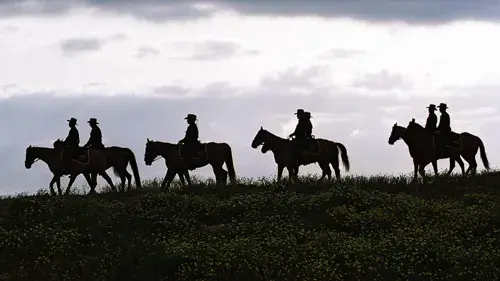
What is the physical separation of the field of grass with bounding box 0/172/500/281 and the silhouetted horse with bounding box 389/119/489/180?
172 inches

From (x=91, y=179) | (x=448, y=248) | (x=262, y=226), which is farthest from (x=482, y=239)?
(x=91, y=179)

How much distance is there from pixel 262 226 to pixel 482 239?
5.71m

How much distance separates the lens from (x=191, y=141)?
3472 cm

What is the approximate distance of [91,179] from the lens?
115 feet

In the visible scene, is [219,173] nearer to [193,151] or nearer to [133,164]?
[193,151]

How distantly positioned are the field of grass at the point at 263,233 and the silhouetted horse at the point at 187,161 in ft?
11.6

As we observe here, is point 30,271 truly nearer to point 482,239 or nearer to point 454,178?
point 482,239

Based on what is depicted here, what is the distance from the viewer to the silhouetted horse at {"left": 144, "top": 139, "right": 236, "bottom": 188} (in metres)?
34.5

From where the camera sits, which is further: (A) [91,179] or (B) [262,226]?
(A) [91,179]

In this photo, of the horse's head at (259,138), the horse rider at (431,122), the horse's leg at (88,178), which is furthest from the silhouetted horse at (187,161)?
the horse rider at (431,122)

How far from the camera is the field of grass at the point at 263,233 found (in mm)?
20438

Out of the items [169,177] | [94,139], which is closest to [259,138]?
[169,177]

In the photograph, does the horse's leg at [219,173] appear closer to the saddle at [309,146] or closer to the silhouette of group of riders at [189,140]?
the silhouette of group of riders at [189,140]

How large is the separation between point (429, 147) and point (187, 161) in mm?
9561
